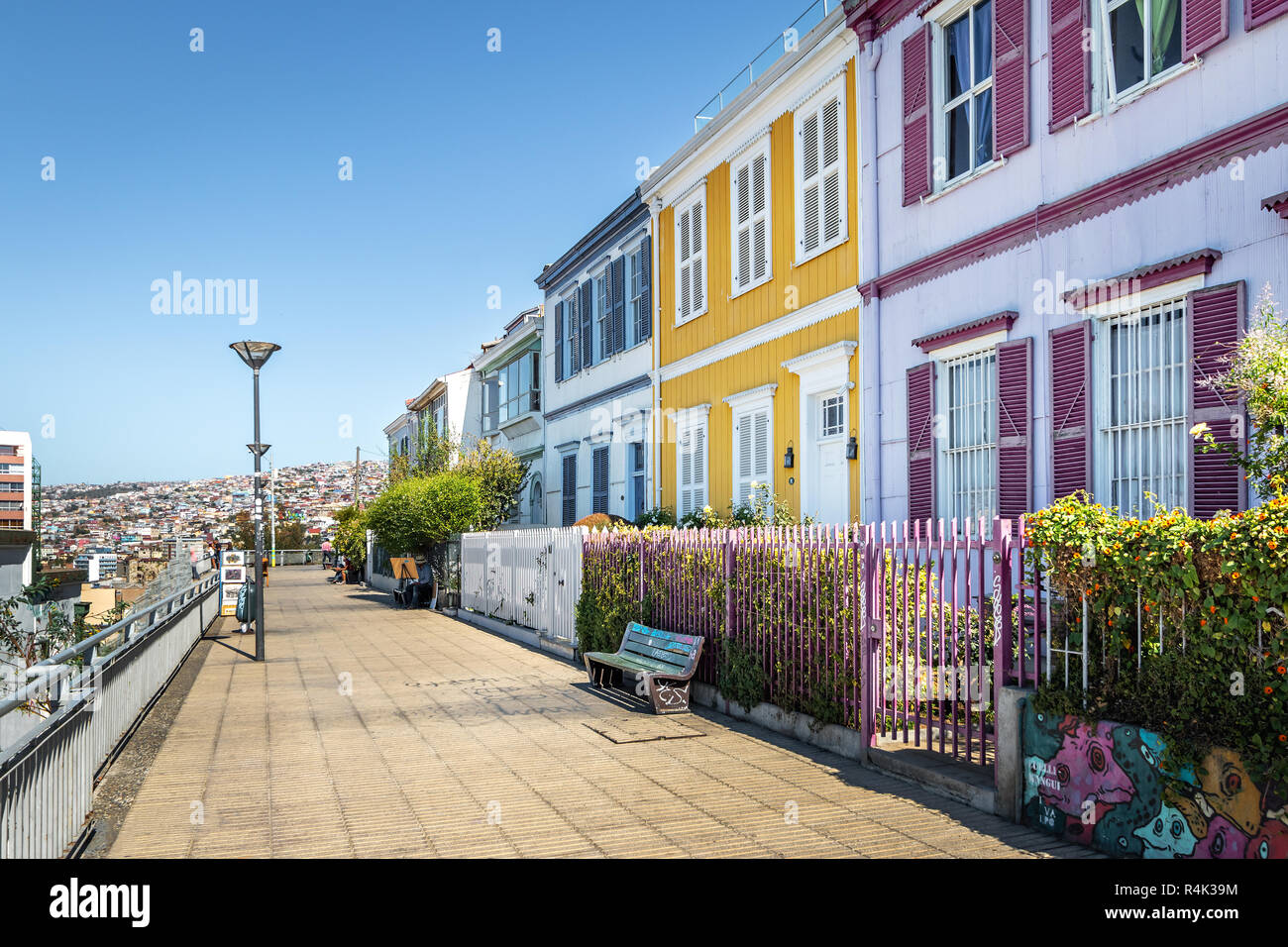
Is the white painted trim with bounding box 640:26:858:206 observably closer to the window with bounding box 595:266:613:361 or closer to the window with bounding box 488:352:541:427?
the window with bounding box 595:266:613:361

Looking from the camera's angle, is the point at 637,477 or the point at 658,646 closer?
the point at 658,646

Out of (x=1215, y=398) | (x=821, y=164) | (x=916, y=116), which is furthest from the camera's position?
(x=821, y=164)

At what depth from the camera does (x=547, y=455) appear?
25672 millimetres

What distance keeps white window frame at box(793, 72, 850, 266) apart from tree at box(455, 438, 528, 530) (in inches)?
584

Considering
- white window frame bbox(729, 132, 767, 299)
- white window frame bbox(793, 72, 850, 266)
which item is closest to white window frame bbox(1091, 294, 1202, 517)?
white window frame bbox(793, 72, 850, 266)

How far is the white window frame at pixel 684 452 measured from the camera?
16969mm

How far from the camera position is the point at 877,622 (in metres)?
7.47

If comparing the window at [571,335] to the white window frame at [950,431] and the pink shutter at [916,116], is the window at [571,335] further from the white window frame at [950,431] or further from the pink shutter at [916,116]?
the white window frame at [950,431]

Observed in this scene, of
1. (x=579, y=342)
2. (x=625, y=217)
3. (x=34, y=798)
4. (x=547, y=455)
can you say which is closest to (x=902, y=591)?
(x=34, y=798)

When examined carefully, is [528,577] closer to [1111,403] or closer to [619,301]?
[619,301]

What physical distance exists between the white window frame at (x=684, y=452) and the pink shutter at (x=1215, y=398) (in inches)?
371

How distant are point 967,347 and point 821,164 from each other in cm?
410

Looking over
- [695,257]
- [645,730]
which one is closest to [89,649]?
[645,730]
